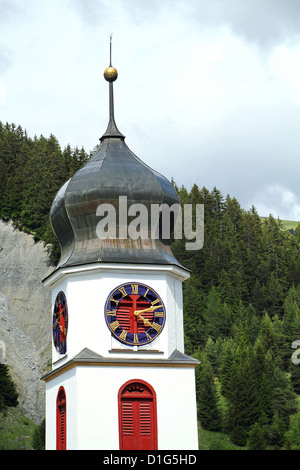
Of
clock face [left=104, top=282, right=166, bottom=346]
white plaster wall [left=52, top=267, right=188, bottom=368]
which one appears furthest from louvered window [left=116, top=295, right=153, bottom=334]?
white plaster wall [left=52, top=267, right=188, bottom=368]

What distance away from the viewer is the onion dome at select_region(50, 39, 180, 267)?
27797 millimetres

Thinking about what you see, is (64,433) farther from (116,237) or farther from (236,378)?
(236,378)

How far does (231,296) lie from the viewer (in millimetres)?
101250

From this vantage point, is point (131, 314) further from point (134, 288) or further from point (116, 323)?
point (134, 288)

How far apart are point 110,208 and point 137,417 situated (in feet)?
20.9

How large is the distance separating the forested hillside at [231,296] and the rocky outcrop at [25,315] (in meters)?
1.87

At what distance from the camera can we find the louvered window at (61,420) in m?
26.7

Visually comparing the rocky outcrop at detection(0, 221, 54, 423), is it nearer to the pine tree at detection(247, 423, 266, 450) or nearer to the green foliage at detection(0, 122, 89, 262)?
the green foliage at detection(0, 122, 89, 262)

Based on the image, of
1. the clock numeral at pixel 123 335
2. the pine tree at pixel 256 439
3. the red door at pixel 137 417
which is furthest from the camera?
the pine tree at pixel 256 439

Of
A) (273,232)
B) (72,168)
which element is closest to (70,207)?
(72,168)

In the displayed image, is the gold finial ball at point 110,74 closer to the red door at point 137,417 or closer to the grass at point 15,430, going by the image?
the red door at point 137,417

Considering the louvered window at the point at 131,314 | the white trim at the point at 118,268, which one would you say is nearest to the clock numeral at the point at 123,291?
the louvered window at the point at 131,314

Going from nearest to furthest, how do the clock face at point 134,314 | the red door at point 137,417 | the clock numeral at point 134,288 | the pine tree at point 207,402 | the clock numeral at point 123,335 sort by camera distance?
the red door at point 137,417 < the clock numeral at point 123,335 < the clock face at point 134,314 < the clock numeral at point 134,288 < the pine tree at point 207,402

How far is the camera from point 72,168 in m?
98.6
